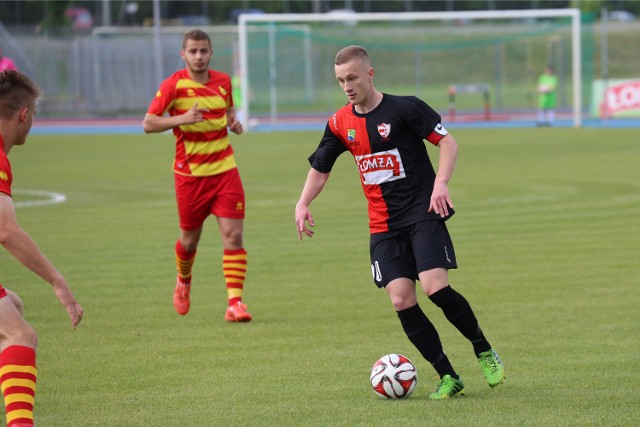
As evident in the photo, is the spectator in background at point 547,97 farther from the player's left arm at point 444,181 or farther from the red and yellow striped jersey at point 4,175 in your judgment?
the red and yellow striped jersey at point 4,175

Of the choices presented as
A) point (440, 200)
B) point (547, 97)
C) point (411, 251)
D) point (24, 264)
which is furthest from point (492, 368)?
point (547, 97)

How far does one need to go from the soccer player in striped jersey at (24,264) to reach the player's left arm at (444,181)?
2070mm

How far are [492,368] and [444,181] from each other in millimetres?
1099

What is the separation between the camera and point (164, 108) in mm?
9422

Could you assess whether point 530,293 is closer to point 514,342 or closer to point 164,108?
point 514,342

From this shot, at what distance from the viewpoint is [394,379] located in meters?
6.50

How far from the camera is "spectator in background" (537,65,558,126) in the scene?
35438mm

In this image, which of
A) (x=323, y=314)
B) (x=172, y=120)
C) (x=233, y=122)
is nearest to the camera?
(x=172, y=120)

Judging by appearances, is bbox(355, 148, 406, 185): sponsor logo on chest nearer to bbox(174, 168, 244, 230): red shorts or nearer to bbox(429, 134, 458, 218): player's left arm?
bbox(429, 134, 458, 218): player's left arm

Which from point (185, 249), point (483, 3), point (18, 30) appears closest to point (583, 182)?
point (185, 249)

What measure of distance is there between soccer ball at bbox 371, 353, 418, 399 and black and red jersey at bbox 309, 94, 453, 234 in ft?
2.54

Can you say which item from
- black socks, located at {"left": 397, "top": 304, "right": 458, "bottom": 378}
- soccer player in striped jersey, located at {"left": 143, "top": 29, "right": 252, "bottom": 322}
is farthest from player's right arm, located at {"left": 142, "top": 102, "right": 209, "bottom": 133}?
black socks, located at {"left": 397, "top": 304, "right": 458, "bottom": 378}

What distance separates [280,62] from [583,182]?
86.4 feet

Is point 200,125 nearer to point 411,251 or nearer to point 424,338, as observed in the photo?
point 411,251
